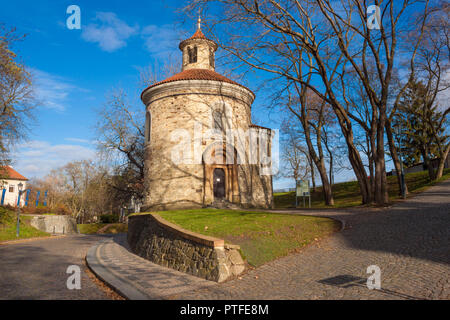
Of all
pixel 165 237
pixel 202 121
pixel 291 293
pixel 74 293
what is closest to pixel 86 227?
pixel 202 121

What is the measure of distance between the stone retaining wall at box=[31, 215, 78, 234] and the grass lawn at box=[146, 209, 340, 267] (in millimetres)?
23426

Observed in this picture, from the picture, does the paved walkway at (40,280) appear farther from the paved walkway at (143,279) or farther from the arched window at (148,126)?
the arched window at (148,126)

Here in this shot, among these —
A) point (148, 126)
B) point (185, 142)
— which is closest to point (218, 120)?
point (185, 142)

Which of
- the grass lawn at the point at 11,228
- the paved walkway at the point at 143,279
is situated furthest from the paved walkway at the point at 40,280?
the grass lawn at the point at 11,228

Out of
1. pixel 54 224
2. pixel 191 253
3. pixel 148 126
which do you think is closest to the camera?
pixel 191 253

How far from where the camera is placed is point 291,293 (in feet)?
17.8

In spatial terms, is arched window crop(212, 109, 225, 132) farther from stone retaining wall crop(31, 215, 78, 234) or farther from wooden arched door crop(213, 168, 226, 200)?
stone retaining wall crop(31, 215, 78, 234)

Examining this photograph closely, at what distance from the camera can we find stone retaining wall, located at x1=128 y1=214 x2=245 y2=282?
7.08m

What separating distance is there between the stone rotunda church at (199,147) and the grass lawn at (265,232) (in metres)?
7.33

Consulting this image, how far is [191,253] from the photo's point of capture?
784cm

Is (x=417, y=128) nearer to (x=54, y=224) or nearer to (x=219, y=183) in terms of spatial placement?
(x=219, y=183)

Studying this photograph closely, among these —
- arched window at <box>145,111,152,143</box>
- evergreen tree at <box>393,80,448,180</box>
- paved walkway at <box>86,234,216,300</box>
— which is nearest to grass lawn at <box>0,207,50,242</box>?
arched window at <box>145,111,152,143</box>

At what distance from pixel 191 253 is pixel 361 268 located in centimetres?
407

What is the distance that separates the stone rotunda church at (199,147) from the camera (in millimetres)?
18594
